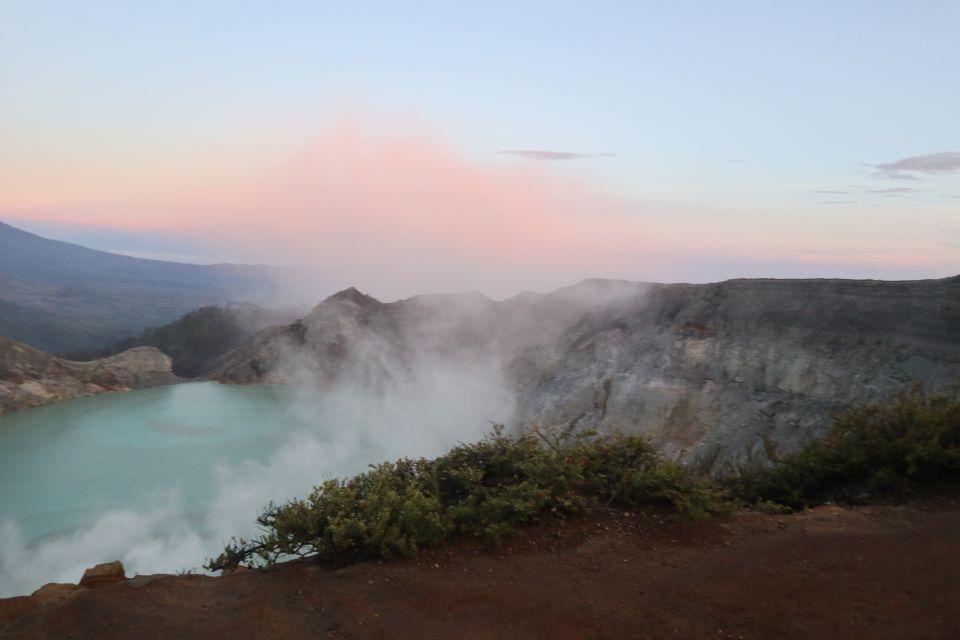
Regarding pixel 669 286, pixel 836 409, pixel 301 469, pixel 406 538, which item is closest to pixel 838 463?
pixel 406 538

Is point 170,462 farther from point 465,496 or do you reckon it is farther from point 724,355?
point 724,355

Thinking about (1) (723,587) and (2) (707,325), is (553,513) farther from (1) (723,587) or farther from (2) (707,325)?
(2) (707,325)

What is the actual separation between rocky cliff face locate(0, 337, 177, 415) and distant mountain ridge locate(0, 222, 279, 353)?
96.8 feet

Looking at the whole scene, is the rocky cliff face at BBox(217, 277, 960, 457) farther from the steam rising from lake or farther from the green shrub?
the steam rising from lake

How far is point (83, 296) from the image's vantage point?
4355 inches

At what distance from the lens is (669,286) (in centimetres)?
2634

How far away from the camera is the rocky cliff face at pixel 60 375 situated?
29.2 m

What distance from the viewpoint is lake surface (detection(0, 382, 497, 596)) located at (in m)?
14.4

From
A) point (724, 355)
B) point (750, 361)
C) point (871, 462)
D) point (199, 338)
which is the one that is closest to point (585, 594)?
point (871, 462)

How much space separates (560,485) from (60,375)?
35707mm

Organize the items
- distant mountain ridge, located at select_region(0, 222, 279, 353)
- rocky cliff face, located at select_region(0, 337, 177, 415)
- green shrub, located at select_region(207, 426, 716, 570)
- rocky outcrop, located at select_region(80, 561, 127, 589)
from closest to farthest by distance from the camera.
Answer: rocky outcrop, located at select_region(80, 561, 127, 589)
green shrub, located at select_region(207, 426, 716, 570)
rocky cliff face, located at select_region(0, 337, 177, 415)
distant mountain ridge, located at select_region(0, 222, 279, 353)

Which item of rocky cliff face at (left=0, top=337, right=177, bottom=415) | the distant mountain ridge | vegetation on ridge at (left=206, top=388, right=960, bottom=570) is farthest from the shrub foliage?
the distant mountain ridge

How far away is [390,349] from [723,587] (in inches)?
1401

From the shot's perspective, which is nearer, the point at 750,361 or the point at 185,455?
the point at 750,361
